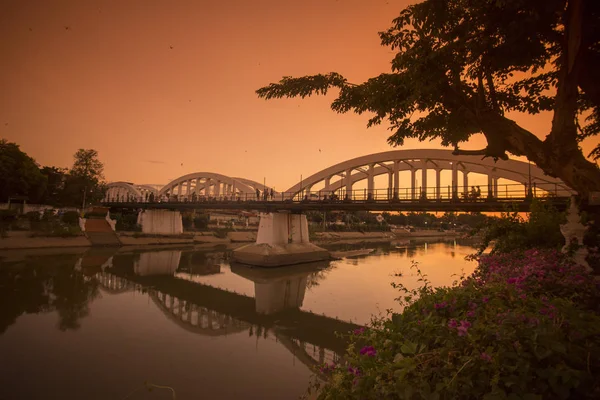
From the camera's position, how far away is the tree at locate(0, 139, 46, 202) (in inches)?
1617

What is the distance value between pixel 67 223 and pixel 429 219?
345ft

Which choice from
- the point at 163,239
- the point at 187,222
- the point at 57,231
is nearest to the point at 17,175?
the point at 57,231

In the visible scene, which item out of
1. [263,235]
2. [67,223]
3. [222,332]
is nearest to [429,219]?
[263,235]

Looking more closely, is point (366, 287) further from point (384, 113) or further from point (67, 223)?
point (67, 223)

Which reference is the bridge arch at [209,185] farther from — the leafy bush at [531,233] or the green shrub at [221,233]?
the leafy bush at [531,233]

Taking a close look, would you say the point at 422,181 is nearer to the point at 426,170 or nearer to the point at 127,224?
the point at 426,170

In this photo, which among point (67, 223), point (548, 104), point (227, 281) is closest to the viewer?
point (548, 104)

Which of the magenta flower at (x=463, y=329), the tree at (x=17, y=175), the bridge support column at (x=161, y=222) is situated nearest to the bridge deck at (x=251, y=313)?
the magenta flower at (x=463, y=329)

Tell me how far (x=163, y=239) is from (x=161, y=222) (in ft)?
19.2

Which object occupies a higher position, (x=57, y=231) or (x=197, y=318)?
(x=57, y=231)

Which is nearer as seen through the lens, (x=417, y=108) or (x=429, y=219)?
(x=417, y=108)

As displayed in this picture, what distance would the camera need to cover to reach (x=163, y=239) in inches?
1764

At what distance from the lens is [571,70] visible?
5.64 m

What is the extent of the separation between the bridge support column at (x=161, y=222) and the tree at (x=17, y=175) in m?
14.4
